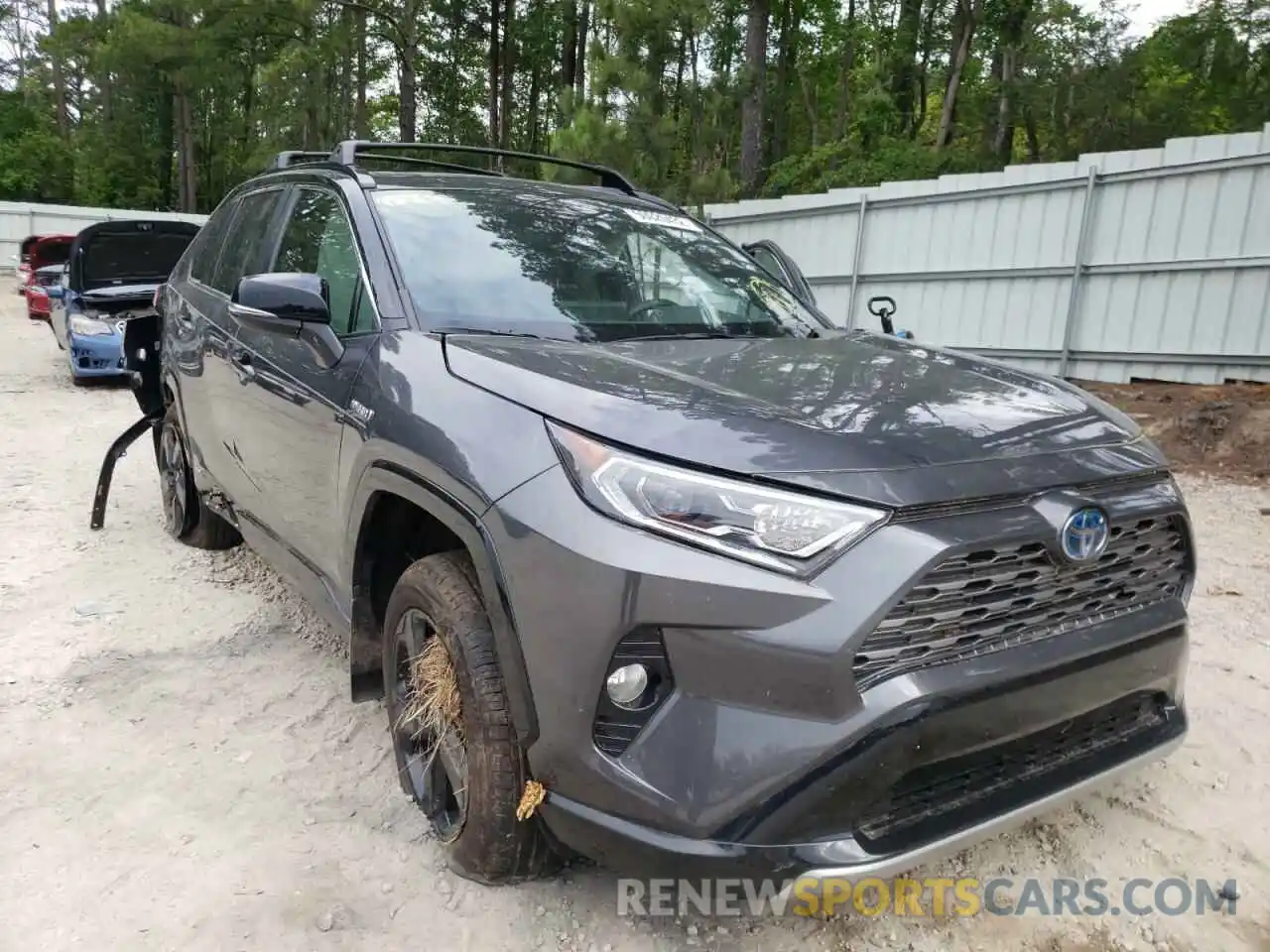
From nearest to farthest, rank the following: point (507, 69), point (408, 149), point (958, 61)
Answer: point (408, 149)
point (958, 61)
point (507, 69)

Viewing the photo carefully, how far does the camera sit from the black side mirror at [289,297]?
2488mm

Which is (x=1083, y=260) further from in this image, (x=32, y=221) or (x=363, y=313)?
(x=32, y=221)

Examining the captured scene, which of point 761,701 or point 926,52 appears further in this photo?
point 926,52

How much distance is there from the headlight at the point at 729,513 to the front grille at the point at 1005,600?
17 centimetres

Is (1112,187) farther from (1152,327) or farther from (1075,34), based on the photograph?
(1075,34)

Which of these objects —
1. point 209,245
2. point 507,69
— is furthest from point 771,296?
point 507,69

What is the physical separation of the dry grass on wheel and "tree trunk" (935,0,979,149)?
813 inches

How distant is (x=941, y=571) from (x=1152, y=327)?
8406mm

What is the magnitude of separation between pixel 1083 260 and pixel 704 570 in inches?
354

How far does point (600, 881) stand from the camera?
220cm

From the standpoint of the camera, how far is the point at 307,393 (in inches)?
108

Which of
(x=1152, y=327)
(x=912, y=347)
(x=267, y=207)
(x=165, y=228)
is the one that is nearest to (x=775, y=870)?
(x=912, y=347)

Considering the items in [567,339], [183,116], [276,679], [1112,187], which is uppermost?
[183,116]

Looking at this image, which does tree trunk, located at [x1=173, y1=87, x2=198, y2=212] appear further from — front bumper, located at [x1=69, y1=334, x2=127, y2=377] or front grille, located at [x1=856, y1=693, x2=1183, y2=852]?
front grille, located at [x1=856, y1=693, x2=1183, y2=852]
